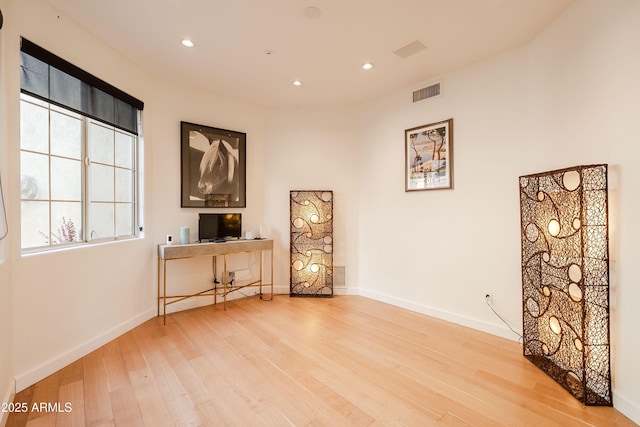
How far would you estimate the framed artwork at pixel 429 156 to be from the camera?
10.7ft

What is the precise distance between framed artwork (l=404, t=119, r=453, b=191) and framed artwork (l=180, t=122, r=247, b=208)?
244 cm

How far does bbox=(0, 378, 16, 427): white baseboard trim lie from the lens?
5.34ft

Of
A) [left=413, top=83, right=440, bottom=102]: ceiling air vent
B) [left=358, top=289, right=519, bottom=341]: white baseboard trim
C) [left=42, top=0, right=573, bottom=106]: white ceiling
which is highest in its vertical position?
[left=42, top=0, right=573, bottom=106]: white ceiling

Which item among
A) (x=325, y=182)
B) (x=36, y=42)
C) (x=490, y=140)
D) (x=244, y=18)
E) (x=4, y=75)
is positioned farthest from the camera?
(x=325, y=182)

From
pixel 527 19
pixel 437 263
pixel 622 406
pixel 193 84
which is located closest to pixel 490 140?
pixel 527 19

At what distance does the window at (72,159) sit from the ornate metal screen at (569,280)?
4.13 metres


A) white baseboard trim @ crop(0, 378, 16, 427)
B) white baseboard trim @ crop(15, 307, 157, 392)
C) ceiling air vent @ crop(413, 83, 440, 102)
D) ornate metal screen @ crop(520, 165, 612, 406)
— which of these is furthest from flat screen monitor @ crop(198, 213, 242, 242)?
ornate metal screen @ crop(520, 165, 612, 406)

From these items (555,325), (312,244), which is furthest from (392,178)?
(555,325)

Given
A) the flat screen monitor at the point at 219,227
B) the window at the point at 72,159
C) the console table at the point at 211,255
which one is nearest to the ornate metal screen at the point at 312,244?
the console table at the point at 211,255

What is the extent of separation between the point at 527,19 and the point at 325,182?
114 inches

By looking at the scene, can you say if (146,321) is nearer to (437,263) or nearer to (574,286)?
(437,263)

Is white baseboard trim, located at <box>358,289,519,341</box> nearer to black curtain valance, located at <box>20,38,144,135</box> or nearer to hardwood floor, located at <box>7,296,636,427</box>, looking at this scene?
hardwood floor, located at <box>7,296,636,427</box>

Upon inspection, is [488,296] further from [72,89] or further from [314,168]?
[72,89]

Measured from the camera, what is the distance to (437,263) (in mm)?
3375
